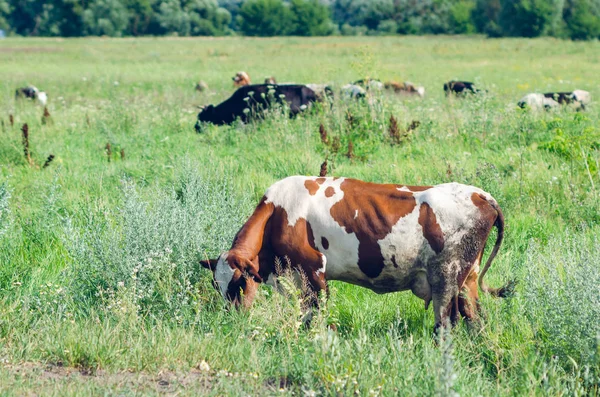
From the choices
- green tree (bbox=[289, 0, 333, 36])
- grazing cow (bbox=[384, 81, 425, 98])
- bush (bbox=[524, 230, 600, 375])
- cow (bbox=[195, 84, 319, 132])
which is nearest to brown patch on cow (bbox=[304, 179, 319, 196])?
bush (bbox=[524, 230, 600, 375])

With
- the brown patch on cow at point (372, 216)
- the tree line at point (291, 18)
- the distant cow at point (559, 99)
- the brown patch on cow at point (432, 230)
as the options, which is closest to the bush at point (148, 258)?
the brown patch on cow at point (372, 216)

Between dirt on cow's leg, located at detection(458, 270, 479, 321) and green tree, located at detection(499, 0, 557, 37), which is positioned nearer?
dirt on cow's leg, located at detection(458, 270, 479, 321)

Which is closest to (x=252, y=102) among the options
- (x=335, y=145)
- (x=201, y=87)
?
(x=335, y=145)

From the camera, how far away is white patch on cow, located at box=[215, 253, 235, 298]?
5176 millimetres

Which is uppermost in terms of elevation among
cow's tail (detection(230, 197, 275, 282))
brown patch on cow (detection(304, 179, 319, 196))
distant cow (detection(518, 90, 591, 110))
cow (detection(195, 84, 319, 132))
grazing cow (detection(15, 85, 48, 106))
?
brown patch on cow (detection(304, 179, 319, 196))

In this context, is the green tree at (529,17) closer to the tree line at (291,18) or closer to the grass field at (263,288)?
the tree line at (291,18)

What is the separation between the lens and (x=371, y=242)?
5.31 metres

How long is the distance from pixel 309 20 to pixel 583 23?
4094 cm

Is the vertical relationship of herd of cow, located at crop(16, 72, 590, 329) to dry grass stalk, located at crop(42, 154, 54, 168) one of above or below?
above

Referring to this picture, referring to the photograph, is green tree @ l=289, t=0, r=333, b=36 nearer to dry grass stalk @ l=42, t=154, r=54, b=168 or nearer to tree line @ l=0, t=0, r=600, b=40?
tree line @ l=0, t=0, r=600, b=40

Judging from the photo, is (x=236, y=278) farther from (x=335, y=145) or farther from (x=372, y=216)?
(x=335, y=145)

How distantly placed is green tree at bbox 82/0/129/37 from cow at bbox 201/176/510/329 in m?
80.2

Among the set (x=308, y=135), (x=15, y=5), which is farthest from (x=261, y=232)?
(x=15, y=5)

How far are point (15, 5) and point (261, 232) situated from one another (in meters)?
104
